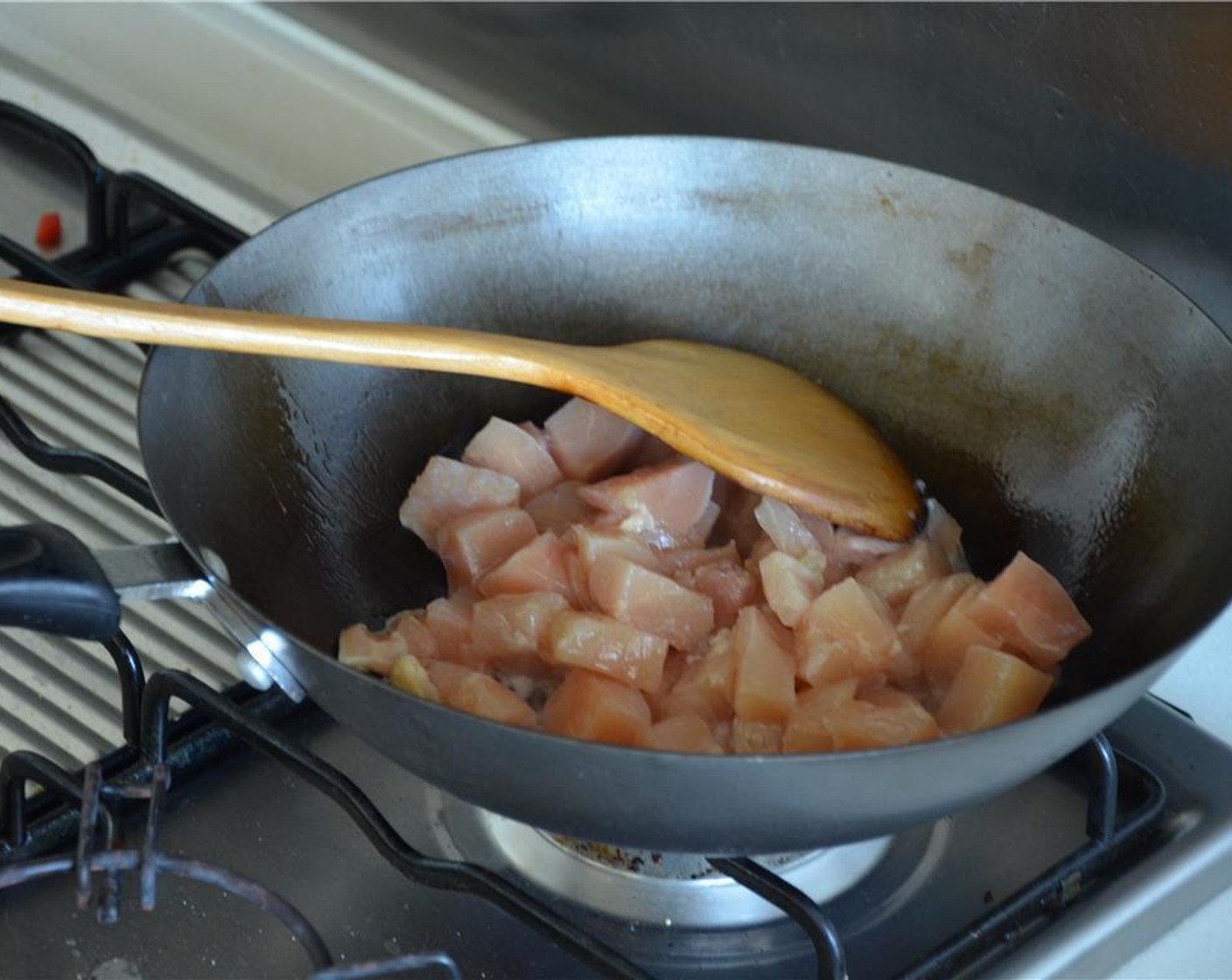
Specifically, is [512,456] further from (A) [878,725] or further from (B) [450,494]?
(A) [878,725]

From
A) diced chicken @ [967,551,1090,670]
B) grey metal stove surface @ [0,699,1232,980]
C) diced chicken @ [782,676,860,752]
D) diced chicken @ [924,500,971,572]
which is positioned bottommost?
grey metal stove surface @ [0,699,1232,980]

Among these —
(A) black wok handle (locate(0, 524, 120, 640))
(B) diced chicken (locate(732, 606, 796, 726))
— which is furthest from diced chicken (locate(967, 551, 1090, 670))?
(A) black wok handle (locate(0, 524, 120, 640))

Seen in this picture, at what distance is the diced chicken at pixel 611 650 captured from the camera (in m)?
0.85

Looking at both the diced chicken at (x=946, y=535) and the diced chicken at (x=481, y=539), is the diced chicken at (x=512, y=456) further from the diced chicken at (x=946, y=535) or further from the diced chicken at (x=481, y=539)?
the diced chicken at (x=946, y=535)

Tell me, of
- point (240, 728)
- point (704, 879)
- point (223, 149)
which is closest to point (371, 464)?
point (240, 728)

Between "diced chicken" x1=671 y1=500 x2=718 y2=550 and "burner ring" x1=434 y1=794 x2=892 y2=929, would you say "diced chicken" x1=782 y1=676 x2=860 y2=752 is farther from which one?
"diced chicken" x1=671 y1=500 x2=718 y2=550

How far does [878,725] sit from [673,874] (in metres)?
0.12

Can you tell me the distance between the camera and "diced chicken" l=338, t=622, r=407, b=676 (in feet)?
2.81

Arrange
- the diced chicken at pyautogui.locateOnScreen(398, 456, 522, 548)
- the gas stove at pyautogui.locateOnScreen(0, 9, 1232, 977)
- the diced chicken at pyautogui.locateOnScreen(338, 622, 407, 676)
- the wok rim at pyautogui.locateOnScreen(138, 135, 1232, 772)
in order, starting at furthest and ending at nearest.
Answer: the diced chicken at pyautogui.locateOnScreen(398, 456, 522, 548) < the diced chicken at pyautogui.locateOnScreen(338, 622, 407, 676) < the gas stove at pyautogui.locateOnScreen(0, 9, 1232, 977) < the wok rim at pyautogui.locateOnScreen(138, 135, 1232, 772)

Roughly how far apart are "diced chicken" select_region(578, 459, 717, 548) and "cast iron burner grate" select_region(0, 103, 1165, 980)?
219mm

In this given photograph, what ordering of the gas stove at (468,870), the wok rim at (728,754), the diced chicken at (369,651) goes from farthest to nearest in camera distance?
the diced chicken at (369,651) → the gas stove at (468,870) → the wok rim at (728,754)

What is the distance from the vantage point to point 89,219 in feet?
3.95

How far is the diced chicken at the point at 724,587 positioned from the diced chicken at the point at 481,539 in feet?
0.32

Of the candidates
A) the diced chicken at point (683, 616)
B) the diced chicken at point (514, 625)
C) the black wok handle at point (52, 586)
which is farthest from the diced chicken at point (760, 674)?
the black wok handle at point (52, 586)
